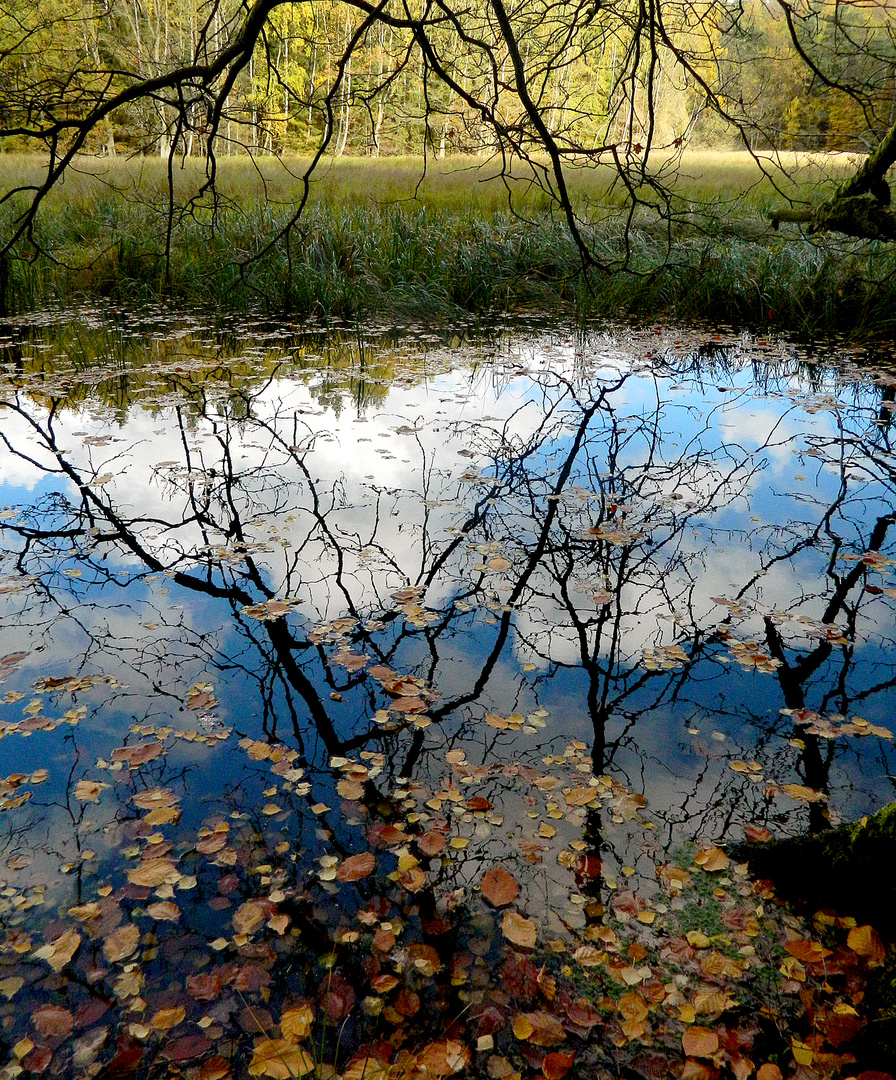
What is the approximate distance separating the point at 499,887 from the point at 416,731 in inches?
23.5

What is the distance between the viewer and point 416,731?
86.4 inches

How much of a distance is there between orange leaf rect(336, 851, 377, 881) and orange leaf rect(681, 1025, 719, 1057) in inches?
A: 28.7

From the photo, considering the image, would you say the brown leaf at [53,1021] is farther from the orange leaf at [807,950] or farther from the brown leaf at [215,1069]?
the orange leaf at [807,950]

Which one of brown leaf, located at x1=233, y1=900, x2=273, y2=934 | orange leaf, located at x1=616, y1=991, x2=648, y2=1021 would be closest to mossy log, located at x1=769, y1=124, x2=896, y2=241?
orange leaf, located at x1=616, y1=991, x2=648, y2=1021

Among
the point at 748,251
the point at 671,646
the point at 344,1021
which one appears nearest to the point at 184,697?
the point at 344,1021

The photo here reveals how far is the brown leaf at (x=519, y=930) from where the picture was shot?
5.13 feet

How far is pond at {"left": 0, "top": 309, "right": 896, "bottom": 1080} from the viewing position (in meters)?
1.44

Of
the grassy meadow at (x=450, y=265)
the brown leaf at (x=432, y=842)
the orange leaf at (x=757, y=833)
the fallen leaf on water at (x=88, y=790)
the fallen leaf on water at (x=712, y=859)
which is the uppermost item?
the grassy meadow at (x=450, y=265)

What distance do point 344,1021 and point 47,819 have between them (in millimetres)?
943

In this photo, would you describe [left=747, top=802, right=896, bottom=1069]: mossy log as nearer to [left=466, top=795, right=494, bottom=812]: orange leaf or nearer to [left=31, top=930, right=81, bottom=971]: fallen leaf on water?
[left=466, top=795, right=494, bottom=812]: orange leaf

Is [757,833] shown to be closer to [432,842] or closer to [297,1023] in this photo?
[432,842]

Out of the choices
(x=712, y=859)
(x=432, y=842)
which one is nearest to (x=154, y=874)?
(x=432, y=842)

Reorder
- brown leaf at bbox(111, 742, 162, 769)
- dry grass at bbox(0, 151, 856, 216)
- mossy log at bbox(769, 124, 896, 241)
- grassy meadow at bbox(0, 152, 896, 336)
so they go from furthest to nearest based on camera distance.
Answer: dry grass at bbox(0, 151, 856, 216)
grassy meadow at bbox(0, 152, 896, 336)
mossy log at bbox(769, 124, 896, 241)
brown leaf at bbox(111, 742, 162, 769)

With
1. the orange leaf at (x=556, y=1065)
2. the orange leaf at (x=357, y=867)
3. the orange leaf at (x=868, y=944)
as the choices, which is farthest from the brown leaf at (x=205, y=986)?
the orange leaf at (x=868, y=944)
